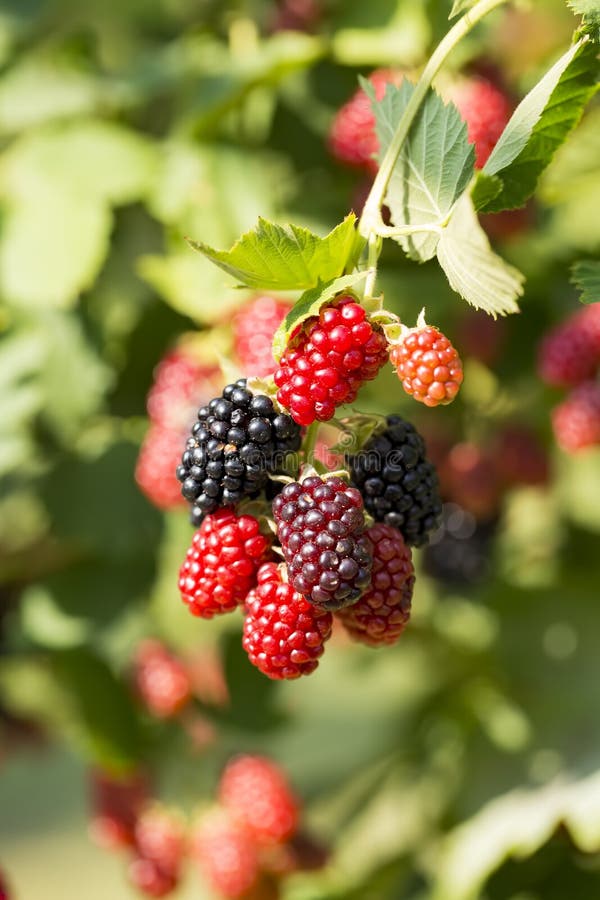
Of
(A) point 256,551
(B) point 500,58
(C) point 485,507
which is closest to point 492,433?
(C) point 485,507

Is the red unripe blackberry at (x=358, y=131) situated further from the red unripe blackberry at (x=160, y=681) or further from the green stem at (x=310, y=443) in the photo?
the red unripe blackberry at (x=160, y=681)

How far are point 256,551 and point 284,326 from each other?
23 centimetres

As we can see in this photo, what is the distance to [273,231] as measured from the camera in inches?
37.9

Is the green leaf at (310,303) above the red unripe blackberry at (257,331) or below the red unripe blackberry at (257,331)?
below

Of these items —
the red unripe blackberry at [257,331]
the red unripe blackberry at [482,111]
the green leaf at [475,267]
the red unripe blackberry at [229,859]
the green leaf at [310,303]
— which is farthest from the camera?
the red unripe blackberry at [229,859]

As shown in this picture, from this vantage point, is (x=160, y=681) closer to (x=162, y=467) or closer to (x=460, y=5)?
(x=162, y=467)

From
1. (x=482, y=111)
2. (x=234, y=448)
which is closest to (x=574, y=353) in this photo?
(x=482, y=111)

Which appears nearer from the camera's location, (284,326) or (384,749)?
(284,326)

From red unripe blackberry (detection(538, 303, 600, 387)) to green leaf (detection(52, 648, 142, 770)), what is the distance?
1162 mm

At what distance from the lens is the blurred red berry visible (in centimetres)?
211

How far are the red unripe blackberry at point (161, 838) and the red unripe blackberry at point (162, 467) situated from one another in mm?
803

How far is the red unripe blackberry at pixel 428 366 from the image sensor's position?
93 centimetres

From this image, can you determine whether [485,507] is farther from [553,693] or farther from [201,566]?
[201,566]

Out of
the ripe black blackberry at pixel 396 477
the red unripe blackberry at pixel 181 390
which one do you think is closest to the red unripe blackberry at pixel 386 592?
the ripe black blackberry at pixel 396 477
